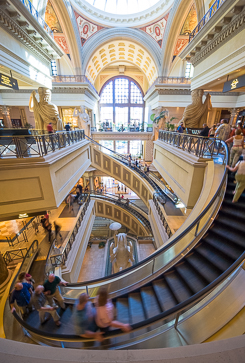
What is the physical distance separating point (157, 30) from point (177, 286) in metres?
18.5

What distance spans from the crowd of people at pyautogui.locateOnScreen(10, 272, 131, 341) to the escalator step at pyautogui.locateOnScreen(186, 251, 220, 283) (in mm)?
1472

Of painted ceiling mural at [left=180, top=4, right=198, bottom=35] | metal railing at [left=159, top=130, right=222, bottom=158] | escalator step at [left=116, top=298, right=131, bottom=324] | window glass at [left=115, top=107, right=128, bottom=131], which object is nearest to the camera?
escalator step at [left=116, top=298, right=131, bottom=324]

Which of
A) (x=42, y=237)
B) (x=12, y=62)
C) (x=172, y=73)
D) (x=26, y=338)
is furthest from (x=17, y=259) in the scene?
(x=172, y=73)

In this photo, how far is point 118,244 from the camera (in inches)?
265

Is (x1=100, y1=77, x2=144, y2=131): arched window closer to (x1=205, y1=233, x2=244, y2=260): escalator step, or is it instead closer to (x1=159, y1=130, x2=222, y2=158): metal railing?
(x1=159, y1=130, x2=222, y2=158): metal railing

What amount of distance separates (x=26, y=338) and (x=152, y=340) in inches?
104

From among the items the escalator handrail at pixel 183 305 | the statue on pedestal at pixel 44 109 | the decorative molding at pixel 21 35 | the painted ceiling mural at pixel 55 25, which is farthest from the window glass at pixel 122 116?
the escalator handrail at pixel 183 305

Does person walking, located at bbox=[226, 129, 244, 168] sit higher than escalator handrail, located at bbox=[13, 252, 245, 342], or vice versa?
person walking, located at bbox=[226, 129, 244, 168]

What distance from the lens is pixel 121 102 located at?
23312mm

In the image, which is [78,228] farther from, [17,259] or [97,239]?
[97,239]

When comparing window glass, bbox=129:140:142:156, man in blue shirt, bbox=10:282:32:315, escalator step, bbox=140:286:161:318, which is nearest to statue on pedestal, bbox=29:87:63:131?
man in blue shirt, bbox=10:282:32:315

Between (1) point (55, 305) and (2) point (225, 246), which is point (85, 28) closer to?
(2) point (225, 246)

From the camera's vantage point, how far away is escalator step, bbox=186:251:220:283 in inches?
93.0

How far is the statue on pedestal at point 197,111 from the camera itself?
21.2ft
